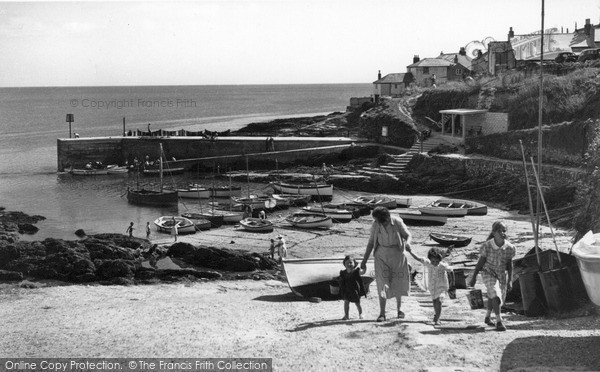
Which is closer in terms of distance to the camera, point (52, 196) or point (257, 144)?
point (52, 196)

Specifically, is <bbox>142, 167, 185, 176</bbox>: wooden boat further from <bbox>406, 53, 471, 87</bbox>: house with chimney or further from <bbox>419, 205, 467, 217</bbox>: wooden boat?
<bbox>419, 205, 467, 217</bbox>: wooden boat

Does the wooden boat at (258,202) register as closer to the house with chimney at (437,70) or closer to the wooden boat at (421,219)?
the wooden boat at (421,219)

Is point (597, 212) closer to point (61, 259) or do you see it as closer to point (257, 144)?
point (61, 259)

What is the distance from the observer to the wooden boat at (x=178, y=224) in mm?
32656

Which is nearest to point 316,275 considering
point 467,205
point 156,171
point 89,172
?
point 467,205

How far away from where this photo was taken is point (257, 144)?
58625mm

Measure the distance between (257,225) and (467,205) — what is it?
32.5 ft

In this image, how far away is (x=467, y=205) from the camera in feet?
116

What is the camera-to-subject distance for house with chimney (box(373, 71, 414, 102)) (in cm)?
7300

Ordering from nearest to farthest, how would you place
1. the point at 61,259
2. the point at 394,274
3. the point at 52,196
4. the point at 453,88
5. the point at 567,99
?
1. the point at 394,274
2. the point at 61,259
3. the point at 567,99
4. the point at 52,196
5. the point at 453,88

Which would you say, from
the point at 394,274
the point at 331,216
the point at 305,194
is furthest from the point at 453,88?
the point at 394,274

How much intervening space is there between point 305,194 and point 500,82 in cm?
1692

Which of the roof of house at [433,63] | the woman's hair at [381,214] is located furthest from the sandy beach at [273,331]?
the roof of house at [433,63]

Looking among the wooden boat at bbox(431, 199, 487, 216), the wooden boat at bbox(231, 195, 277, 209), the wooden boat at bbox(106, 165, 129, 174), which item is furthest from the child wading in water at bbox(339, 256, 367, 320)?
the wooden boat at bbox(106, 165, 129, 174)
